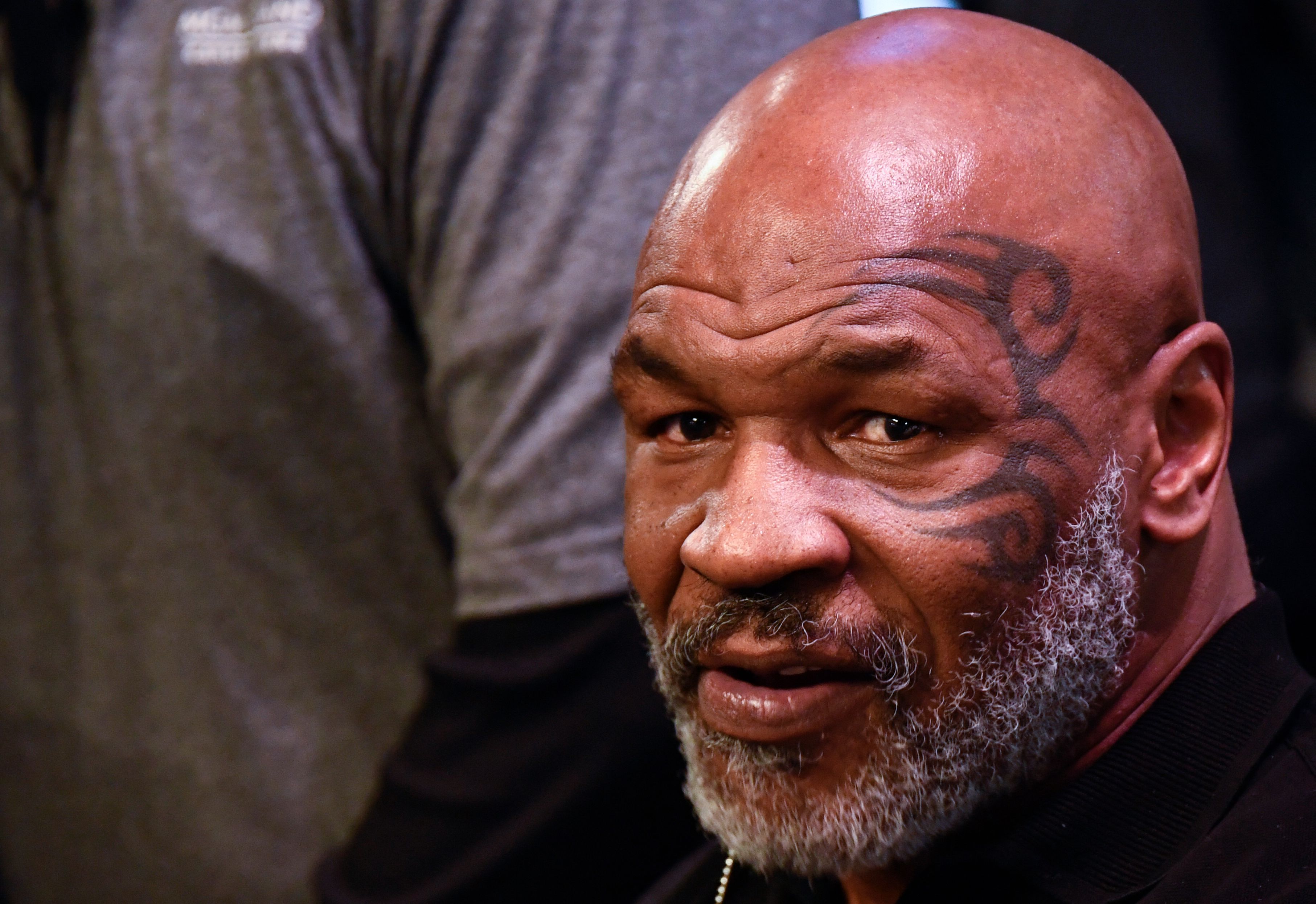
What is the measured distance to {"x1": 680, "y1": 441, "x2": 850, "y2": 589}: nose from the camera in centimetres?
104

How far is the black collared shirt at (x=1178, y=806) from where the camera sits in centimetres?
104

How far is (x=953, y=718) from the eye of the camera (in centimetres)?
108

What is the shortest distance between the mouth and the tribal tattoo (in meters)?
0.13

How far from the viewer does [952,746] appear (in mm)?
1083


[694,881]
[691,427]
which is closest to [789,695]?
[691,427]

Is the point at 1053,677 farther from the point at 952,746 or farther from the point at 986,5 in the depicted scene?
the point at 986,5

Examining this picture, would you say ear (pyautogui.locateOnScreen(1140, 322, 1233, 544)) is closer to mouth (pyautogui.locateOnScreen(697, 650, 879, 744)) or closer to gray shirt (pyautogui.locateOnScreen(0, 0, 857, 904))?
mouth (pyautogui.locateOnScreen(697, 650, 879, 744))

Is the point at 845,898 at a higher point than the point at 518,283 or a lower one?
lower

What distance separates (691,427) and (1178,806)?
489 millimetres

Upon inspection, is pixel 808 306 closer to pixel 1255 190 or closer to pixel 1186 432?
pixel 1186 432

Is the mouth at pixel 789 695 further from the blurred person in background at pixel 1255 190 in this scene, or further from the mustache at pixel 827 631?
the blurred person in background at pixel 1255 190

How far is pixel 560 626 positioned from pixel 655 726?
0.16 m

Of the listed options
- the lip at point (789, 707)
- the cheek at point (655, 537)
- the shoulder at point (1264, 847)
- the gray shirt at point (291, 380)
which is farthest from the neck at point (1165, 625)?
the gray shirt at point (291, 380)

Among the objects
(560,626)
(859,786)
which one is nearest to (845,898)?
(859,786)
